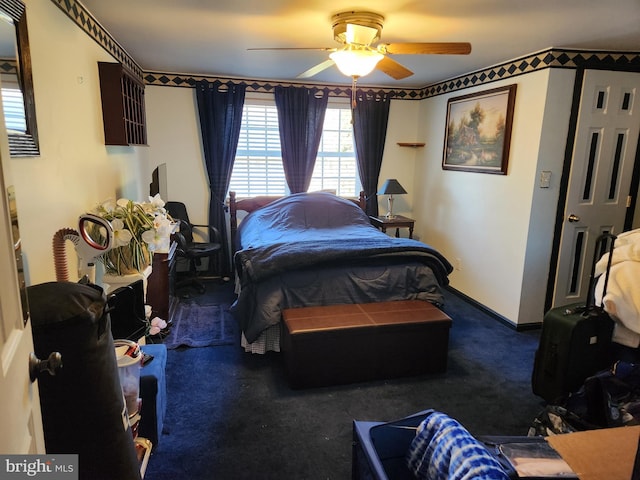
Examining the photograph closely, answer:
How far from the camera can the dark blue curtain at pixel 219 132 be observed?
14.1 feet

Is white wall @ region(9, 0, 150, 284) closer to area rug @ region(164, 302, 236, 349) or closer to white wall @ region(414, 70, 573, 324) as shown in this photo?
area rug @ region(164, 302, 236, 349)

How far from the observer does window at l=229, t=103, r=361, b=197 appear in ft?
15.1

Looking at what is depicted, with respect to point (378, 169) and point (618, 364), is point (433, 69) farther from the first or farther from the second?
point (618, 364)

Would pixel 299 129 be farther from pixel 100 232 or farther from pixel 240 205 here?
pixel 100 232

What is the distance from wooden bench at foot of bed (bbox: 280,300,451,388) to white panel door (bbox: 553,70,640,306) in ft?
4.93

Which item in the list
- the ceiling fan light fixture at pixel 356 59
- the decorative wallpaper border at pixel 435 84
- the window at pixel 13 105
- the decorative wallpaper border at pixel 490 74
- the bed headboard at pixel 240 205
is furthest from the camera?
the bed headboard at pixel 240 205

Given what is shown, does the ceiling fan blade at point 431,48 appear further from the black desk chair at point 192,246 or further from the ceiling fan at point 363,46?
the black desk chair at point 192,246

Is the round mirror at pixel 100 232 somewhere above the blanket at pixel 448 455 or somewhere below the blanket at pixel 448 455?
above

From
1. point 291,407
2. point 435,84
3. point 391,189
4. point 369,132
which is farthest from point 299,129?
point 291,407

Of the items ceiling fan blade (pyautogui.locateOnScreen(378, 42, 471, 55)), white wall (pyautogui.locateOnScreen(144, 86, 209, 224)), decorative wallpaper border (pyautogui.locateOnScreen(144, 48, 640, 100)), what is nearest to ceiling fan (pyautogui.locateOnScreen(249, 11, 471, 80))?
ceiling fan blade (pyautogui.locateOnScreen(378, 42, 471, 55))

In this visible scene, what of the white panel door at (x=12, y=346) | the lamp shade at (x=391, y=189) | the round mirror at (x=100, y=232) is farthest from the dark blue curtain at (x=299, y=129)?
the white panel door at (x=12, y=346)

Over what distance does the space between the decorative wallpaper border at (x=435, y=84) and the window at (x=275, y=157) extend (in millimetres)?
283

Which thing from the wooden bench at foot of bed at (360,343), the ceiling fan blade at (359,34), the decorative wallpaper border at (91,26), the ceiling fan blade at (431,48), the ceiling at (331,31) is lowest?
the wooden bench at foot of bed at (360,343)

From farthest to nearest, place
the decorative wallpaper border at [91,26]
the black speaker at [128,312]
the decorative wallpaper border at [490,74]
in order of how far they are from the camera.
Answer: the decorative wallpaper border at [490,74] < the decorative wallpaper border at [91,26] < the black speaker at [128,312]
